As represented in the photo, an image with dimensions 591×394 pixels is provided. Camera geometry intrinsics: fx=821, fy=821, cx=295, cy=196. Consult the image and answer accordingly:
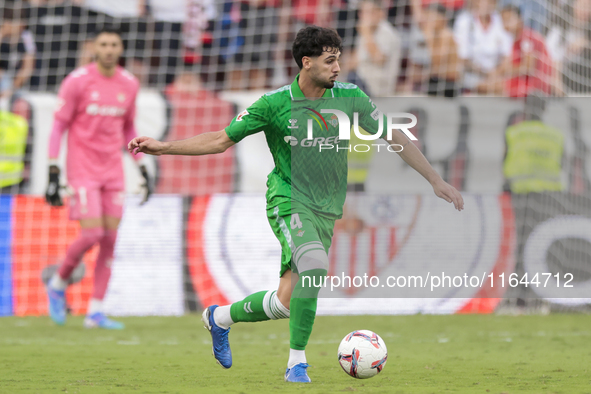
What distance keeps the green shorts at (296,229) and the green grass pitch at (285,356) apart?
0.70 meters

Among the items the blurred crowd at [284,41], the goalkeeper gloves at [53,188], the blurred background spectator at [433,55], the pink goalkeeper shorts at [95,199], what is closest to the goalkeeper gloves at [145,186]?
the pink goalkeeper shorts at [95,199]

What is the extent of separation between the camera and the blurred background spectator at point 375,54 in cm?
1002

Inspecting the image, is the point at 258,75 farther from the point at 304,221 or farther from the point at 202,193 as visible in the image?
the point at 304,221

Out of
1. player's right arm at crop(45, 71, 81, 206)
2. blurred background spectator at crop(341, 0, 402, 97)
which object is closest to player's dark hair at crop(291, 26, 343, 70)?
player's right arm at crop(45, 71, 81, 206)

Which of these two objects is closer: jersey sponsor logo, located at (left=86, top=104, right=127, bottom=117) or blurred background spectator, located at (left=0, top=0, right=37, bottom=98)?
jersey sponsor logo, located at (left=86, top=104, right=127, bottom=117)

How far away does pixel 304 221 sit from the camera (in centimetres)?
439

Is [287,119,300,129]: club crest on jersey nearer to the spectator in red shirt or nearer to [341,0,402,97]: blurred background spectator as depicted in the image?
the spectator in red shirt

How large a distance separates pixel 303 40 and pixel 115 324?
408cm

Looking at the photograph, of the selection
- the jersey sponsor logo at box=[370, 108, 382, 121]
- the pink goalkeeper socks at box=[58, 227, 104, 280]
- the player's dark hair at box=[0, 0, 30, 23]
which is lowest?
the pink goalkeeper socks at box=[58, 227, 104, 280]

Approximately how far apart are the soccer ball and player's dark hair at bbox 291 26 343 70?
5.08 feet

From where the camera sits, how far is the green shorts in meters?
4.32

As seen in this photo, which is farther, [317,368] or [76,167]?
[76,167]

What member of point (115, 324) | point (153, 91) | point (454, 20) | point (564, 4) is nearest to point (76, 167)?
point (115, 324)

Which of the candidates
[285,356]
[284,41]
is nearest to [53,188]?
[285,356]
